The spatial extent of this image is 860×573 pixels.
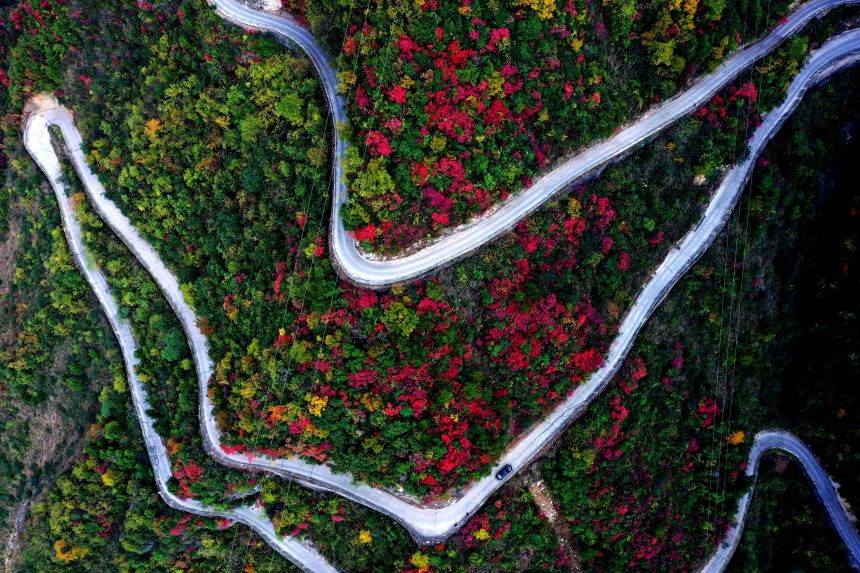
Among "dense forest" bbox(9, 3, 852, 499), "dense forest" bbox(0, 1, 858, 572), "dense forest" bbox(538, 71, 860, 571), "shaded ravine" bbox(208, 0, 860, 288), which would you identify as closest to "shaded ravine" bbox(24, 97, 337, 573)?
"dense forest" bbox(0, 1, 858, 572)

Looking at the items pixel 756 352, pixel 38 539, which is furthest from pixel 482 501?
pixel 38 539

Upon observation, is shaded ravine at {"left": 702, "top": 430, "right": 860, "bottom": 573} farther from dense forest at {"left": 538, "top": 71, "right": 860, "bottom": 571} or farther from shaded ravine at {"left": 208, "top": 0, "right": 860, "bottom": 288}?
shaded ravine at {"left": 208, "top": 0, "right": 860, "bottom": 288}

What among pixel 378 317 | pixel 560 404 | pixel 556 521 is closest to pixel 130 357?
pixel 378 317

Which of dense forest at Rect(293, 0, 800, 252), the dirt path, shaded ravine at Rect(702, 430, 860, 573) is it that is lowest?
the dirt path

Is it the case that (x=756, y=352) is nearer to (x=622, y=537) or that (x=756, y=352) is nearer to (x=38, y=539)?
(x=622, y=537)

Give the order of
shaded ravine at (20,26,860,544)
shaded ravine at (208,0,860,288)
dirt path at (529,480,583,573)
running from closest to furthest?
1. shaded ravine at (208,0,860,288)
2. shaded ravine at (20,26,860,544)
3. dirt path at (529,480,583,573)

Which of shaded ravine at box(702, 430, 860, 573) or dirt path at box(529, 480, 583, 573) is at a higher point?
shaded ravine at box(702, 430, 860, 573)
